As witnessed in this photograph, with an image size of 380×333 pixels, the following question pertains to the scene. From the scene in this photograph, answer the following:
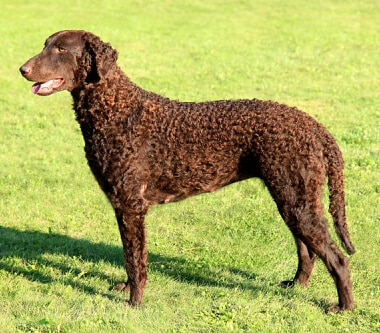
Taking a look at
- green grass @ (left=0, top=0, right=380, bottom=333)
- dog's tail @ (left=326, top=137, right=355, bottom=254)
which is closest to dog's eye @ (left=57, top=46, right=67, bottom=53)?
green grass @ (left=0, top=0, right=380, bottom=333)

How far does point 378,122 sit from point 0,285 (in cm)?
716

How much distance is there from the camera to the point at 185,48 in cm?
1716

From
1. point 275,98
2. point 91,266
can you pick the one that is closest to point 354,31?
point 275,98

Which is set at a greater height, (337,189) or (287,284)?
(337,189)

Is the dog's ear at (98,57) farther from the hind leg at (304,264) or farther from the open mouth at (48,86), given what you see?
the hind leg at (304,264)

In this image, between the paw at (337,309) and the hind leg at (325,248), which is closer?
the hind leg at (325,248)

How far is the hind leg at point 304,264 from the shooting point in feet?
18.7

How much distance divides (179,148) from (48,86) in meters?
1.15

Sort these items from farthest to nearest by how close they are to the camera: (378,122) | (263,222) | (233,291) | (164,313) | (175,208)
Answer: (378,122) → (175,208) → (263,222) → (233,291) → (164,313)

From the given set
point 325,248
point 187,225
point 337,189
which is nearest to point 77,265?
point 187,225

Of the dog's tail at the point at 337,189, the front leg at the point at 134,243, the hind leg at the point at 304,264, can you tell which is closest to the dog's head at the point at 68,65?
the front leg at the point at 134,243

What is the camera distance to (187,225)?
7.21 metres

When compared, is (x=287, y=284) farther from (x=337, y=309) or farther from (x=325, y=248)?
(x=325, y=248)

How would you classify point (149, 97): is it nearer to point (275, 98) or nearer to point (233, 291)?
point (233, 291)
